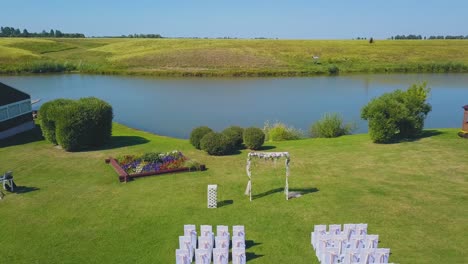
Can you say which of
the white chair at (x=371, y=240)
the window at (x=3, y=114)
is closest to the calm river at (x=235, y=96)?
the window at (x=3, y=114)

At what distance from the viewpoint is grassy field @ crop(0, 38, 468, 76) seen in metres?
87.3

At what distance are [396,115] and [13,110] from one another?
25936mm

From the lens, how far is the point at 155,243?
1384 cm

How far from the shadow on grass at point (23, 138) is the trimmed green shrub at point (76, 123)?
8.81 ft

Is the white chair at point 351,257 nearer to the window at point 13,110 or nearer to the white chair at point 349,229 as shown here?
the white chair at point 349,229

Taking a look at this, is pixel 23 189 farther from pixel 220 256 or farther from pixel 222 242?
pixel 220 256

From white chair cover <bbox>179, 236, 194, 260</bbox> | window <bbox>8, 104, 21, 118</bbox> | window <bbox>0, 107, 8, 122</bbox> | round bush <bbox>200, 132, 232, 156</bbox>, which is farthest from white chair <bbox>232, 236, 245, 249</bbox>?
window <bbox>8, 104, 21, 118</bbox>

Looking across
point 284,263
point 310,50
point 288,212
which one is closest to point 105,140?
point 288,212

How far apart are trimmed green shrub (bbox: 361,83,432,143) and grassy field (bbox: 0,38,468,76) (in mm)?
56322

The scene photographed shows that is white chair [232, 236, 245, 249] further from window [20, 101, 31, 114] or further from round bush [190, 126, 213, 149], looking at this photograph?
window [20, 101, 31, 114]

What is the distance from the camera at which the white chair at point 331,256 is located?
11211mm

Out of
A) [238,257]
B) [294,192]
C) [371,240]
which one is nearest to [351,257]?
[371,240]

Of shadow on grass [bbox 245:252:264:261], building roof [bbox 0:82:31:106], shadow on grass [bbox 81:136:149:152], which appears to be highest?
building roof [bbox 0:82:31:106]

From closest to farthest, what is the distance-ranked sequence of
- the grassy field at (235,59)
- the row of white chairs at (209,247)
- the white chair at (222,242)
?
1. the row of white chairs at (209,247)
2. the white chair at (222,242)
3. the grassy field at (235,59)
